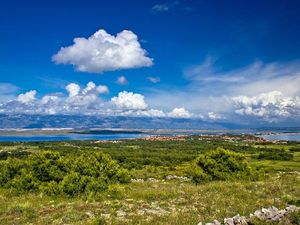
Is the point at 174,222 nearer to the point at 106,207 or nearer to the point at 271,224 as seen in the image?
the point at 271,224

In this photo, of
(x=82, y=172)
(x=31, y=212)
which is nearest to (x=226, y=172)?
(x=82, y=172)

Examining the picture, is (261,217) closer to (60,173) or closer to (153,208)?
(153,208)

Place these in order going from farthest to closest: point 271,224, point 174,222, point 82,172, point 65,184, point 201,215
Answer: point 82,172 → point 65,184 → point 201,215 → point 174,222 → point 271,224

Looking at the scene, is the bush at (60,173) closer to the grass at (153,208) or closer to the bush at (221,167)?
the grass at (153,208)

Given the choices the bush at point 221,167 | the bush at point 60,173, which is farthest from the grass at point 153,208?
the bush at point 221,167

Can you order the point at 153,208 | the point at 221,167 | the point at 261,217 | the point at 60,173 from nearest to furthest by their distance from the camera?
the point at 261,217 → the point at 153,208 → the point at 60,173 → the point at 221,167

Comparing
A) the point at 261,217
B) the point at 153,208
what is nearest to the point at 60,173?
the point at 153,208
